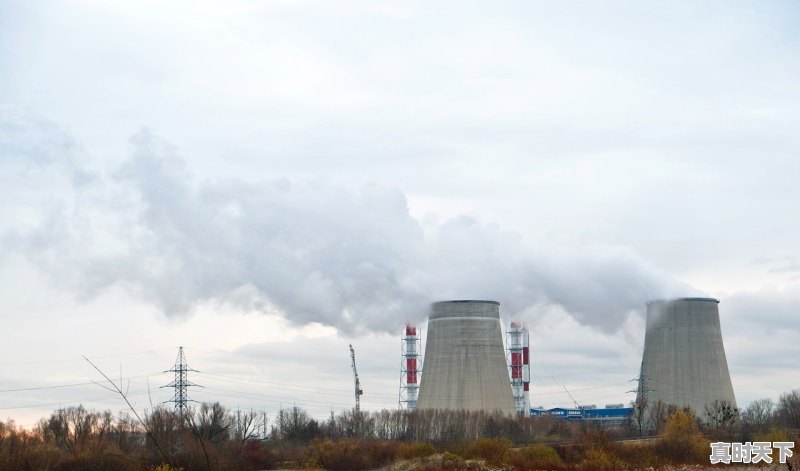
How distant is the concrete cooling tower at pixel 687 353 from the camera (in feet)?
126

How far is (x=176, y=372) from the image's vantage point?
36.3 metres

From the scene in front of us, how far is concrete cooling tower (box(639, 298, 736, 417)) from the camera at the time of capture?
38.3m

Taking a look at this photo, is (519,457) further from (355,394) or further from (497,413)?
(355,394)

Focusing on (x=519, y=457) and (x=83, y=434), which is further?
(x=83, y=434)

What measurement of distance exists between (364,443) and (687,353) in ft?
46.6

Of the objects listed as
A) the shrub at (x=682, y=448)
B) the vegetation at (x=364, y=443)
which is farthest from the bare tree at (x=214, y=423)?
the shrub at (x=682, y=448)

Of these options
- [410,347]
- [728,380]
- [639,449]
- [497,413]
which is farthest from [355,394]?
[639,449]

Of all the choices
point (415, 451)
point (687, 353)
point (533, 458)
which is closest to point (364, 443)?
point (415, 451)

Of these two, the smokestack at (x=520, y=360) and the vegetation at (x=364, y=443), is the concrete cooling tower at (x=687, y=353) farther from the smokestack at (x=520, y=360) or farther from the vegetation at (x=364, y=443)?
the smokestack at (x=520, y=360)

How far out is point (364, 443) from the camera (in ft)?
104

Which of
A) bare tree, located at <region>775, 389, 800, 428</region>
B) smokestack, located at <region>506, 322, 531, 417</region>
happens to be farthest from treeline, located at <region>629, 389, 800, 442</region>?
smokestack, located at <region>506, 322, 531, 417</region>

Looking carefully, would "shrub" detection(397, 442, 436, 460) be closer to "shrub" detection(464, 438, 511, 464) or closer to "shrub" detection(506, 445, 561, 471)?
"shrub" detection(464, 438, 511, 464)

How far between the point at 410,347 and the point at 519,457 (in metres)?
26.8

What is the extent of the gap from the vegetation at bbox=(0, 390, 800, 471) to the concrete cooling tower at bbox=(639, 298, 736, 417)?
1.03m
